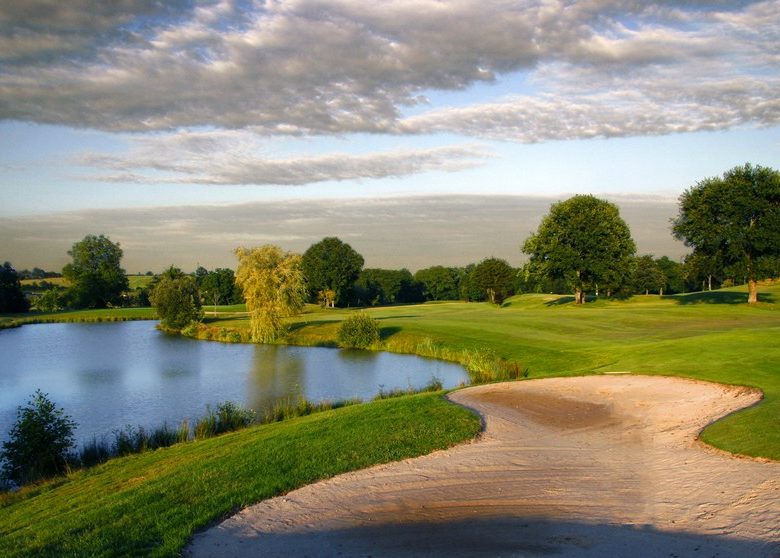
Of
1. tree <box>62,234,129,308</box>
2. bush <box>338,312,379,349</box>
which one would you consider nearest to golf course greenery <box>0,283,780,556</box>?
bush <box>338,312,379,349</box>

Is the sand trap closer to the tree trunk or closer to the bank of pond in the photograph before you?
the bank of pond

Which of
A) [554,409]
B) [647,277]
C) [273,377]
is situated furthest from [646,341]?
[647,277]

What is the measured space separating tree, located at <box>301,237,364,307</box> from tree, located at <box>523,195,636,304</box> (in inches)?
1513

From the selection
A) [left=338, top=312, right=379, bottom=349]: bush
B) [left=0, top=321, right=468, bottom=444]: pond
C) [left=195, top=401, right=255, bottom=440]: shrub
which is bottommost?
[left=0, top=321, right=468, bottom=444]: pond

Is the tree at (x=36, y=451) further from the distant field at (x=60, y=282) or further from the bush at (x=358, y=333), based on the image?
the distant field at (x=60, y=282)

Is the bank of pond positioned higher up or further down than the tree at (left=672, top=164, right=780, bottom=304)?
further down

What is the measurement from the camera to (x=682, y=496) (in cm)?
829

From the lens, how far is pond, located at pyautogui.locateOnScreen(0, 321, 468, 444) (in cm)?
2353

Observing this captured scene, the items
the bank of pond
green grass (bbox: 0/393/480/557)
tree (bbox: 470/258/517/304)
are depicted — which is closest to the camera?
green grass (bbox: 0/393/480/557)

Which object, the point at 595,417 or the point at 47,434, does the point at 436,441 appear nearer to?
the point at 595,417

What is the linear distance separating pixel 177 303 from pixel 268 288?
20837mm

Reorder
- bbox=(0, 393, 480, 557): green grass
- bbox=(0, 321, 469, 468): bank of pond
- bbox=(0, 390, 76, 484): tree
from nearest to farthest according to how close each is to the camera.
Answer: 1. bbox=(0, 393, 480, 557): green grass
2. bbox=(0, 390, 76, 484): tree
3. bbox=(0, 321, 469, 468): bank of pond

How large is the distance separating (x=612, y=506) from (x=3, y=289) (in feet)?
323

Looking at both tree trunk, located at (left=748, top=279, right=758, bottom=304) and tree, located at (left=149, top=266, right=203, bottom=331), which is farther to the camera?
tree, located at (left=149, top=266, right=203, bottom=331)
